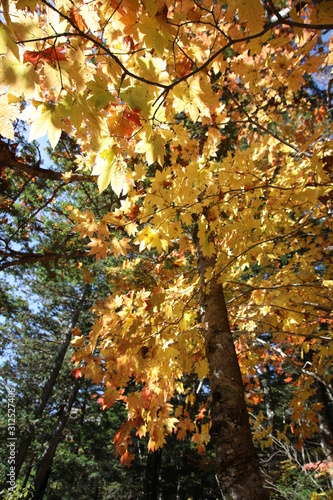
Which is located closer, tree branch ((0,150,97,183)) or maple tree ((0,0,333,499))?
maple tree ((0,0,333,499))

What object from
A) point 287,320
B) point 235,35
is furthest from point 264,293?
point 235,35

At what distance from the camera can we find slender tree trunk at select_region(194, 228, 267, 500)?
1369mm

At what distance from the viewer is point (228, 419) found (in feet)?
5.19

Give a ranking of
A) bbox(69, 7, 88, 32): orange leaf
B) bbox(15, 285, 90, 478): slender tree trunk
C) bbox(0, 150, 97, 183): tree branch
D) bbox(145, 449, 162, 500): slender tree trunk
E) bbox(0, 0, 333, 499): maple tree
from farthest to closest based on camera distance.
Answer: bbox(145, 449, 162, 500): slender tree trunk
bbox(15, 285, 90, 478): slender tree trunk
bbox(0, 150, 97, 183): tree branch
bbox(69, 7, 88, 32): orange leaf
bbox(0, 0, 333, 499): maple tree

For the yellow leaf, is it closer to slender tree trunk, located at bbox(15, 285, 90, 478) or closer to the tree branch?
the tree branch

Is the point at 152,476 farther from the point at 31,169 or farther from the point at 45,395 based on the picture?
the point at 31,169

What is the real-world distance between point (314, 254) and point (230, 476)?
8.17 ft

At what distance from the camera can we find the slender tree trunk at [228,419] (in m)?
1.37

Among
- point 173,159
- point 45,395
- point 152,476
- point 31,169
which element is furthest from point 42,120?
point 152,476

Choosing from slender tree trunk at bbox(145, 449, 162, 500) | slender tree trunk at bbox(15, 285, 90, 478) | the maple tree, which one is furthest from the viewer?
slender tree trunk at bbox(145, 449, 162, 500)

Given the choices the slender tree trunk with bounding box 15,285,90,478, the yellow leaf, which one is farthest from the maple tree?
the slender tree trunk with bounding box 15,285,90,478

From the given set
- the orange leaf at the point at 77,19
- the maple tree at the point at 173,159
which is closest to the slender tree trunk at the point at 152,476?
the maple tree at the point at 173,159

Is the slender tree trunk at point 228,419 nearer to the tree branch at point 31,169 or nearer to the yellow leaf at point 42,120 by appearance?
the yellow leaf at point 42,120

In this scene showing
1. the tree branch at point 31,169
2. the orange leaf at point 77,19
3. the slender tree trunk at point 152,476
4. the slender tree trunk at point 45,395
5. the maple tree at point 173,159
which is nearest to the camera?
the maple tree at point 173,159
